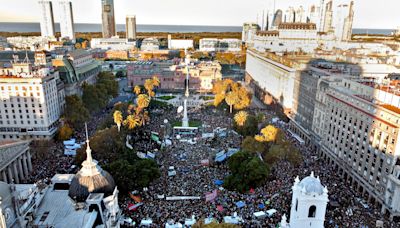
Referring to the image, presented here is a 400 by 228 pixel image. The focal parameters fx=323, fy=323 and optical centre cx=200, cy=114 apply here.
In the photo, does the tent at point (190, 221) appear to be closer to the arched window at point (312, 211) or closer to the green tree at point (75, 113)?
the arched window at point (312, 211)

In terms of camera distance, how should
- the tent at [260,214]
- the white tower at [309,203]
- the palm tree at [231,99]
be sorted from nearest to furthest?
the white tower at [309,203]
the tent at [260,214]
the palm tree at [231,99]

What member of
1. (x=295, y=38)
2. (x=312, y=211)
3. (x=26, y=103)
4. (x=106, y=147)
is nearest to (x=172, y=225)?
(x=312, y=211)

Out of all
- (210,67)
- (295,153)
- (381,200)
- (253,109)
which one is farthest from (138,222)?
(210,67)

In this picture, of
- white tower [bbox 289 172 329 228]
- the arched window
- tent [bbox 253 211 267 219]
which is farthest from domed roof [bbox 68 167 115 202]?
the arched window

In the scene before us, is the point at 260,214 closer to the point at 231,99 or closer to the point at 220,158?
the point at 220,158

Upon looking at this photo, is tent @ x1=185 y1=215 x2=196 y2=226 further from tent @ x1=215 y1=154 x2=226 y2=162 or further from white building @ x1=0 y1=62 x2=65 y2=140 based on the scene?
white building @ x1=0 y1=62 x2=65 y2=140

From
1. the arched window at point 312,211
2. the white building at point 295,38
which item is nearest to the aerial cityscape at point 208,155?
the arched window at point 312,211
